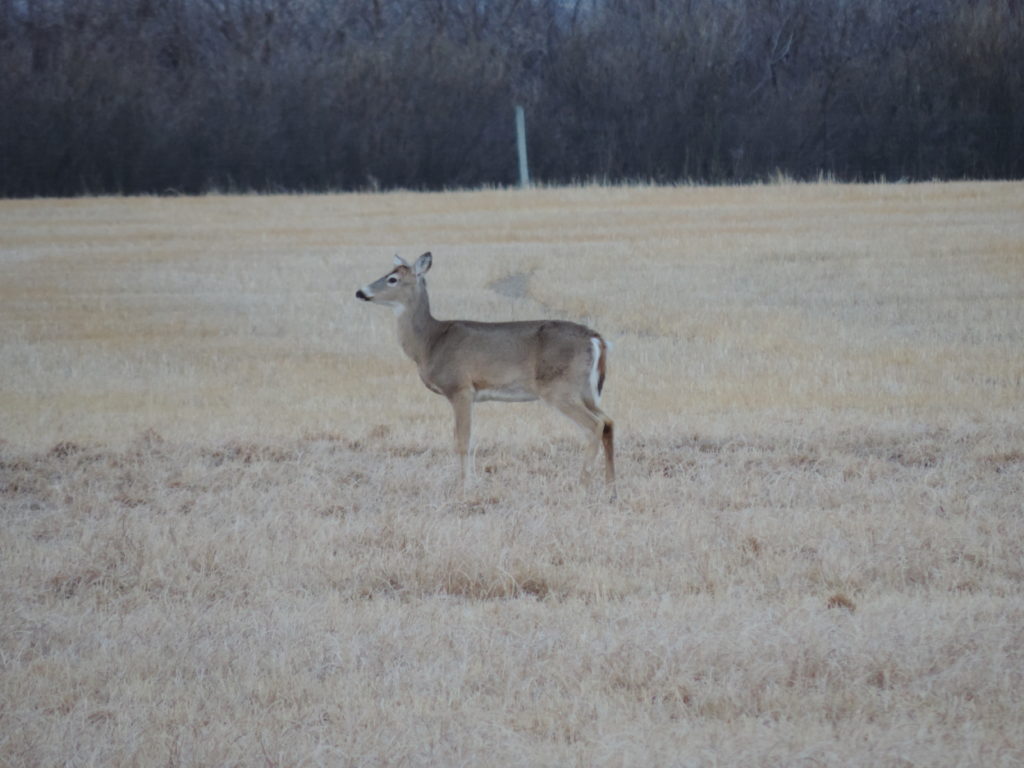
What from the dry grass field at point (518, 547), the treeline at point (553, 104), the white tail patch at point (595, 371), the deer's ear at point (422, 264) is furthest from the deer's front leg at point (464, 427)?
the treeline at point (553, 104)

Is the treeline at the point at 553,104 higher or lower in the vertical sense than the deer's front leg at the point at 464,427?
higher

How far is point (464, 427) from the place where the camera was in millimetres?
9781

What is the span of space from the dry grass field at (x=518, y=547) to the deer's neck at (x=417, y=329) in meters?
0.86

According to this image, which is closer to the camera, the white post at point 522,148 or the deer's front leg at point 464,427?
the deer's front leg at point 464,427

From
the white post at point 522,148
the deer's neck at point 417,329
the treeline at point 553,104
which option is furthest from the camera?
the treeline at point 553,104

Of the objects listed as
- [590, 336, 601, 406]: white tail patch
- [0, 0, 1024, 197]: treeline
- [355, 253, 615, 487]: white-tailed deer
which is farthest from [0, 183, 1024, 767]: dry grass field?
[0, 0, 1024, 197]: treeline

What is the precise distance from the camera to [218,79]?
4066 centimetres

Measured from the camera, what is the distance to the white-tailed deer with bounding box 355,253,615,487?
983 cm

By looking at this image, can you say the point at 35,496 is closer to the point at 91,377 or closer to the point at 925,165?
the point at 91,377

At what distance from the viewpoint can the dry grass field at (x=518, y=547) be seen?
5.13 m

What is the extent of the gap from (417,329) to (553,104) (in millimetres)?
30580

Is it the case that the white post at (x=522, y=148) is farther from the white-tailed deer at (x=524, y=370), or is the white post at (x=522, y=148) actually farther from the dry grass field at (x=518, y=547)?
the white-tailed deer at (x=524, y=370)

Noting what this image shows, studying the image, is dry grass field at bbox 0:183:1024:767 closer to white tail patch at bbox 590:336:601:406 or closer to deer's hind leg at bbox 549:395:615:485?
deer's hind leg at bbox 549:395:615:485

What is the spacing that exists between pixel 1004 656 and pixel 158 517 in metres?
5.09
